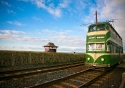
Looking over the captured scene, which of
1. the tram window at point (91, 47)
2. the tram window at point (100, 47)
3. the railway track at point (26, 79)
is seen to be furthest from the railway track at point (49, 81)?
the tram window at point (91, 47)

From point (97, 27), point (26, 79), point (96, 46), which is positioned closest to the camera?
point (26, 79)

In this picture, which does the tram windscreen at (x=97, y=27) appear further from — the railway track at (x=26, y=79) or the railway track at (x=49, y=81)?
the railway track at (x=26, y=79)

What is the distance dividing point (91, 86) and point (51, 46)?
4141 cm

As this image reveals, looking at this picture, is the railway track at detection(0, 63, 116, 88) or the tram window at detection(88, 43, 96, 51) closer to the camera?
the railway track at detection(0, 63, 116, 88)

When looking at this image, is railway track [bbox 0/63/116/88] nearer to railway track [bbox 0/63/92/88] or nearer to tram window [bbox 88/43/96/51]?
railway track [bbox 0/63/92/88]

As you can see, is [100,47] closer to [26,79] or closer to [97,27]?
[97,27]

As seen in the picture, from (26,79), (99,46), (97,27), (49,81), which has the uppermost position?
(97,27)

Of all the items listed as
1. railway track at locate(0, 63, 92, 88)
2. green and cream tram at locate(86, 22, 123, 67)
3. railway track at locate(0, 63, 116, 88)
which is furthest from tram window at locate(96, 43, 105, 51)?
railway track at locate(0, 63, 92, 88)

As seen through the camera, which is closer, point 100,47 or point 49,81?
point 49,81

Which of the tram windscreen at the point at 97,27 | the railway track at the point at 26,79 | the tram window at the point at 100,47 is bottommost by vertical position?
the railway track at the point at 26,79

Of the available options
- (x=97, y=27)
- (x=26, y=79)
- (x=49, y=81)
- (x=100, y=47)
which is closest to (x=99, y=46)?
(x=100, y=47)

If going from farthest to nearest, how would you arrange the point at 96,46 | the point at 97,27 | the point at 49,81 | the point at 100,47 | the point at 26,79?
the point at 97,27, the point at 96,46, the point at 100,47, the point at 26,79, the point at 49,81

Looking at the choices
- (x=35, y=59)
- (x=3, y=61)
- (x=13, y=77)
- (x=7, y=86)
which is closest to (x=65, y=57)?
(x=35, y=59)

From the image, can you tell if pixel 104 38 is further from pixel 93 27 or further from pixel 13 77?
pixel 13 77
